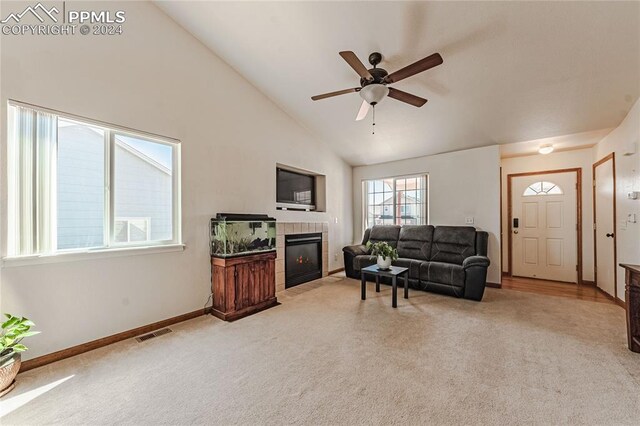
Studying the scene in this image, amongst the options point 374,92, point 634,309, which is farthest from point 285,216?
point 634,309

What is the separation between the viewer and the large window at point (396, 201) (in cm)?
540

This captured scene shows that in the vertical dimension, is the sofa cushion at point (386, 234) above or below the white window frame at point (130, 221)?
below

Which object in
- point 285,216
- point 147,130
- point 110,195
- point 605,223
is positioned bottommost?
point 605,223

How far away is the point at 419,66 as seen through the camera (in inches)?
91.4

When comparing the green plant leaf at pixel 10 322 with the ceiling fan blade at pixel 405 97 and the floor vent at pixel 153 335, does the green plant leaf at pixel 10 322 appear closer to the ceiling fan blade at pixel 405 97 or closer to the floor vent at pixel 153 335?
the floor vent at pixel 153 335

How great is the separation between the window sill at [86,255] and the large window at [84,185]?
0.06 metres

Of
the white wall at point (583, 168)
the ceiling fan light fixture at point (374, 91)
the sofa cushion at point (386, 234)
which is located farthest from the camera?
the sofa cushion at point (386, 234)

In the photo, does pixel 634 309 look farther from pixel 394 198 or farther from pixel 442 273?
pixel 394 198

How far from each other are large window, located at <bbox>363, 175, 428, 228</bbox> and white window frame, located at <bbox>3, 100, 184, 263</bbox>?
410 cm

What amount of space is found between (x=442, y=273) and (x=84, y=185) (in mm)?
4486

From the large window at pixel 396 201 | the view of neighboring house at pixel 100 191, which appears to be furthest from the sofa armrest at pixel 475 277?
the view of neighboring house at pixel 100 191

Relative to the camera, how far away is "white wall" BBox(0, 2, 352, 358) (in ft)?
7.26

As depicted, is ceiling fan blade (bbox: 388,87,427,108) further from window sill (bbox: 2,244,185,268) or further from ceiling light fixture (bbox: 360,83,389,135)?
window sill (bbox: 2,244,185,268)

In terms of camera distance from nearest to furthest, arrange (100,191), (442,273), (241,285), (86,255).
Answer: (86,255) < (100,191) < (241,285) < (442,273)
